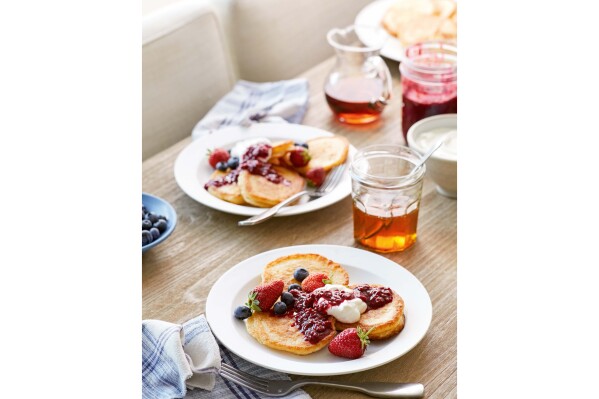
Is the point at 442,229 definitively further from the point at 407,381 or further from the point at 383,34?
the point at 383,34

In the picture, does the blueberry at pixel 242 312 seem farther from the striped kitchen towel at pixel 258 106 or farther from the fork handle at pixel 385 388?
the striped kitchen towel at pixel 258 106

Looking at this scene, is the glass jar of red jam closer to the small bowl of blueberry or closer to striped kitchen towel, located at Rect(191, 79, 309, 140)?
striped kitchen towel, located at Rect(191, 79, 309, 140)

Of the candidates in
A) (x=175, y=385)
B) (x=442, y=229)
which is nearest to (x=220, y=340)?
(x=175, y=385)

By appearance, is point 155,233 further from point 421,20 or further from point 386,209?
point 421,20

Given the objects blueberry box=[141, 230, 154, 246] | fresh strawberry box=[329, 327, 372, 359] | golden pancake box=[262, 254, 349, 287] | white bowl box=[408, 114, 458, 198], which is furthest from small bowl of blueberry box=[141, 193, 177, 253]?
white bowl box=[408, 114, 458, 198]

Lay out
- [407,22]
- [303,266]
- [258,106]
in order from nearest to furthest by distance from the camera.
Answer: [303,266] → [258,106] → [407,22]

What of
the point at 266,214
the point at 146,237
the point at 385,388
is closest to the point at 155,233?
the point at 146,237

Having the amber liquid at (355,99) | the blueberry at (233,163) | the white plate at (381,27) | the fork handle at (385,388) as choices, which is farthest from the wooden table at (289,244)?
the white plate at (381,27)
